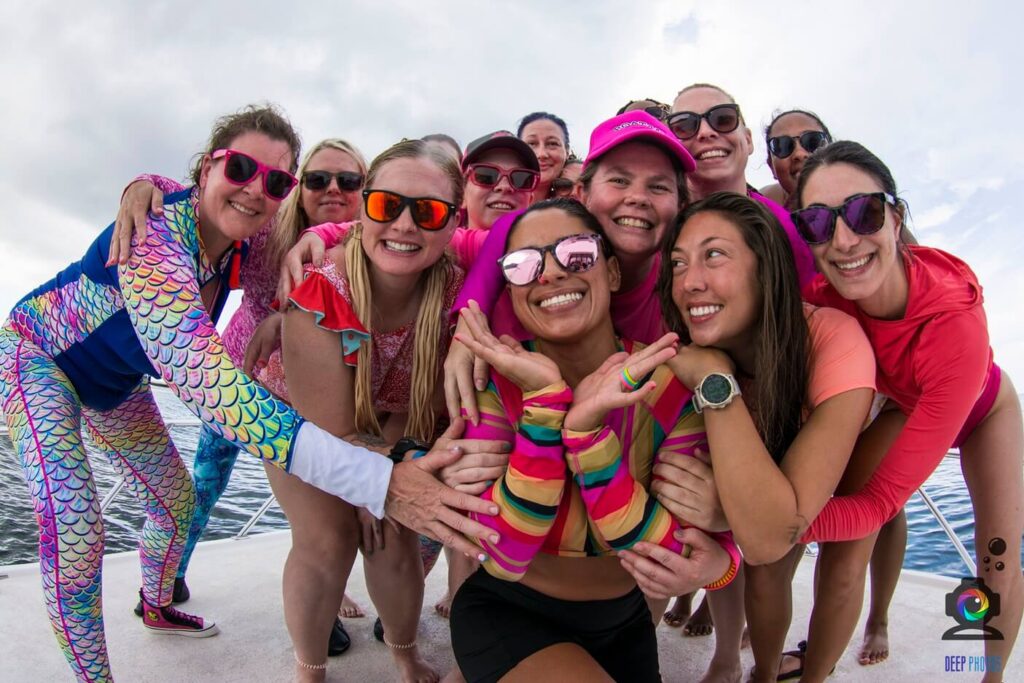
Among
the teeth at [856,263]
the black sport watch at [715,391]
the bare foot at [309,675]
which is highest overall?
the teeth at [856,263]

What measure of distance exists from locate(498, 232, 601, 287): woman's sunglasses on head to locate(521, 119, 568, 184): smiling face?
2.05 m

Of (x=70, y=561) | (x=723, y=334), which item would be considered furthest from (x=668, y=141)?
(x=70, y=561)

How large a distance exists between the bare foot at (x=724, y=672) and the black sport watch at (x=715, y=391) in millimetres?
1530

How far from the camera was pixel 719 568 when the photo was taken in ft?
6.51

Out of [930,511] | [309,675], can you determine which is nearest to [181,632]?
[309,675]

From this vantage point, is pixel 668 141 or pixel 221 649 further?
pixel 221 649

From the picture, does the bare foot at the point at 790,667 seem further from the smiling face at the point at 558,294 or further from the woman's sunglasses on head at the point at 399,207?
the woman's sunglasses on head at the point at 399,207

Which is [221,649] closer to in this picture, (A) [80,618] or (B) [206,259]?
(A) [80,618]

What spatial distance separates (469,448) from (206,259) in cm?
153

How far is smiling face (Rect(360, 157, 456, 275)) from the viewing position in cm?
239

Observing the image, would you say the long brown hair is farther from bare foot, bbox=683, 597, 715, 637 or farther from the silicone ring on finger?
bare foot, bbox=683, 597, 715, 637

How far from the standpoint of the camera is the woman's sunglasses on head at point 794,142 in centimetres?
345

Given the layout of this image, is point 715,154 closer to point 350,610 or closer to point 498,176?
point 498,176

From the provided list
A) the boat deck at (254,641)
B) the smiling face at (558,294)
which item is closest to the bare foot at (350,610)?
the boat deck at (254,641)
